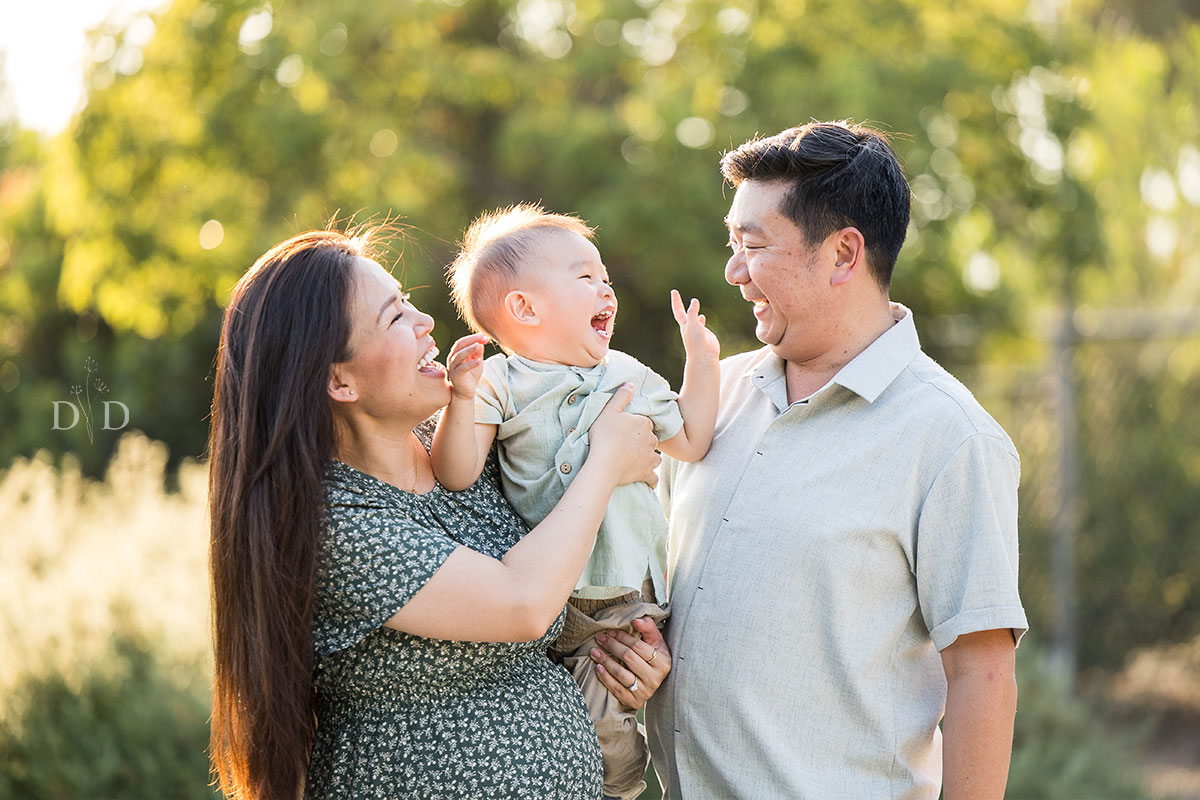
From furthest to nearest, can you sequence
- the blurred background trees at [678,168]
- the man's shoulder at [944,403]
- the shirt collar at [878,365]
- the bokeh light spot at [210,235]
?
the bokeh light spot at [210,235], the blurred background trees at [678,168], the shirt collar at [878,365], the man's shoulder at [944,403]

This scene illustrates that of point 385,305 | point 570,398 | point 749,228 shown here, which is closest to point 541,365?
point 570,398

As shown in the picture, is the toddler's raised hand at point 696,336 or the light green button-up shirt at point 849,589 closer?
the light green button-up shirt at point 849,589

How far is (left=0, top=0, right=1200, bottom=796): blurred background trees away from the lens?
24.1 ft

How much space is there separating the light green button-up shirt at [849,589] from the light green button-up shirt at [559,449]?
173 millimetres

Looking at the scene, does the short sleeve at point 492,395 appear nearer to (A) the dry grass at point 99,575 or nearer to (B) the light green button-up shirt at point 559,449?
(B) the light green button-up shirt at point 559,449

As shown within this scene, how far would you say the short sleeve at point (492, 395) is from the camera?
2326 mm

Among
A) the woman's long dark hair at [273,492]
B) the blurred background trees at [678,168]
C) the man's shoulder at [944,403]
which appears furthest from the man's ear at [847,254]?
the blurred background trees at [678,168]

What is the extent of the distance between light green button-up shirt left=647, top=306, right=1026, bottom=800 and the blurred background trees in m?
4.90

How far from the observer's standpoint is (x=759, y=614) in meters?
2.35

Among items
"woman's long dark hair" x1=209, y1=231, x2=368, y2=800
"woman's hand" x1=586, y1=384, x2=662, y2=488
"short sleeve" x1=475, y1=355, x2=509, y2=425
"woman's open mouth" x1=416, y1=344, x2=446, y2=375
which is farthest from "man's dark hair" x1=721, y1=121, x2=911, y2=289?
"woman's long dark hair" x1=209, y1=231, x2=368, y2=800

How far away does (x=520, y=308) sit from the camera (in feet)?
7.93

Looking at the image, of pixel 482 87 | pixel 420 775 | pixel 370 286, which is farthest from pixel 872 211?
pixel 482 87

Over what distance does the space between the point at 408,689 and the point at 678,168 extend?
221 inches

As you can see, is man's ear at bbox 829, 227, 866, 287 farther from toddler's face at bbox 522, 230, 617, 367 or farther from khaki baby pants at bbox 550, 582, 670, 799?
khaki baby pants at bbox 550, 582, 670, 799
